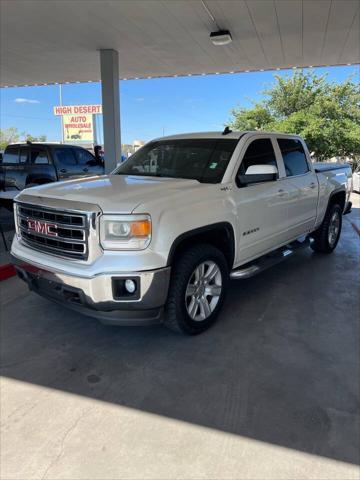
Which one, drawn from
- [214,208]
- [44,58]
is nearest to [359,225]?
[214,208]

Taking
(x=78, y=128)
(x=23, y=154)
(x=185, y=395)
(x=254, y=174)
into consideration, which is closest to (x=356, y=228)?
(x=254, y=174)

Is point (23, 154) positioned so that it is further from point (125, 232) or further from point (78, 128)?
point (78, 128)

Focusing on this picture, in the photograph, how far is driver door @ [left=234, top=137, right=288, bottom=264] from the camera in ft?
13.4

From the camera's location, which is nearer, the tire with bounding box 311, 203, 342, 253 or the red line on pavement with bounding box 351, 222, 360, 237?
the tire with bounding box 311, 203, 342, 253

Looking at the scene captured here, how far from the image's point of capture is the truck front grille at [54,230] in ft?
10.3

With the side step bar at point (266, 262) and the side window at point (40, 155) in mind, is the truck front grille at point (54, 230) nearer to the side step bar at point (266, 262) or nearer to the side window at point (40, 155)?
the side step bar at point (266, 262)

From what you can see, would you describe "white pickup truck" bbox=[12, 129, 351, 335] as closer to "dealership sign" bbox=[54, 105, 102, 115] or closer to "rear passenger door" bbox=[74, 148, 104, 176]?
"rear passenger door" bbox=[74, 148, 104, 176]

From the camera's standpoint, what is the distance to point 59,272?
320 centimetres

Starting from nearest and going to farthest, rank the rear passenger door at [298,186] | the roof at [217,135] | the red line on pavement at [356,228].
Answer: the roof at [217,135] → the rear passenger door at [298,186] → the red line on pavement at [356,228]

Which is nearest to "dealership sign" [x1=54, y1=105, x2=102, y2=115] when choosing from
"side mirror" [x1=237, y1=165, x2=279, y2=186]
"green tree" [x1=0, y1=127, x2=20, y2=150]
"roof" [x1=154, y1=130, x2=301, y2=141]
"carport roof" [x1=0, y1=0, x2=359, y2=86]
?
"green tree" [x1=0, y1=127, x2=20, y2=150]

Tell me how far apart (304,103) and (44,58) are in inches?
714

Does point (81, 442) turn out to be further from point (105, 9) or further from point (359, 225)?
point (359, 225)

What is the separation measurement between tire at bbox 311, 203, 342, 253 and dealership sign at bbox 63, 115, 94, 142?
2334 inches

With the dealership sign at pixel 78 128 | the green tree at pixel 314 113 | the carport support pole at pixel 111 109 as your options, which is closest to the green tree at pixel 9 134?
the dealership sign at pixel 78 128
